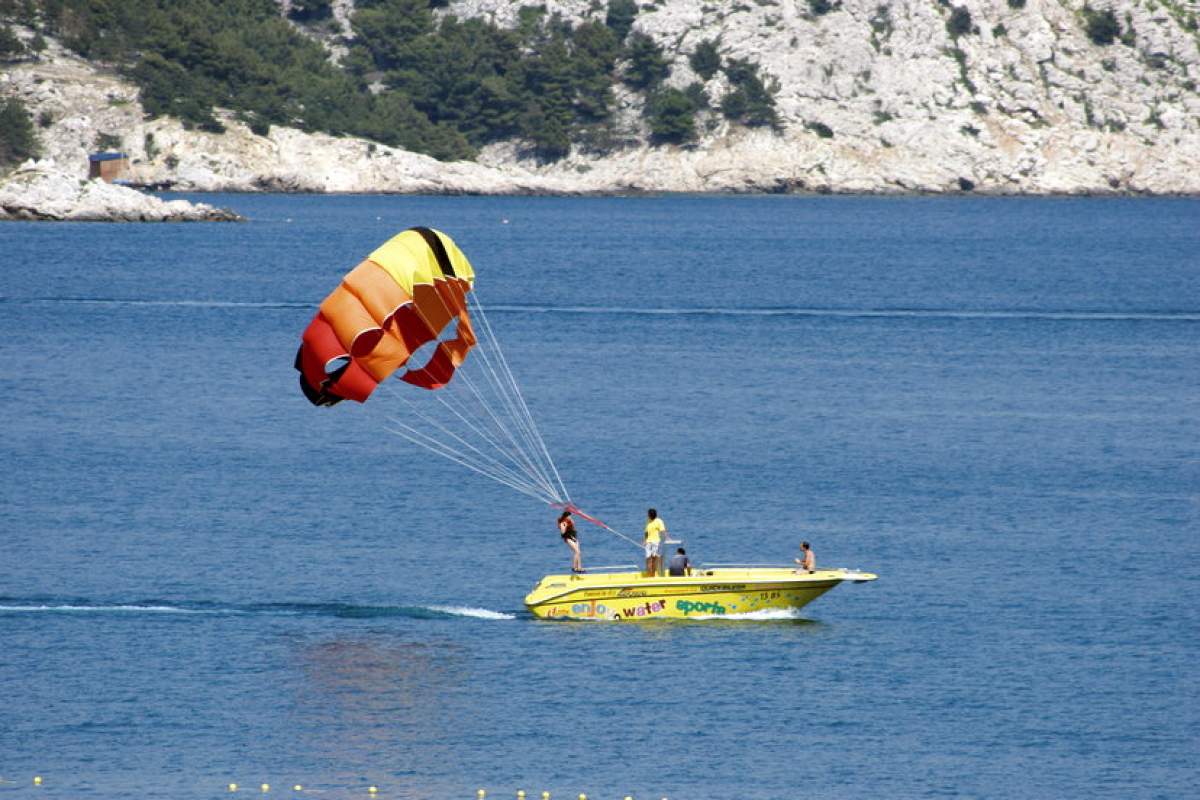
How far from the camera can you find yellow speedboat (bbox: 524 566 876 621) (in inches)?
1854

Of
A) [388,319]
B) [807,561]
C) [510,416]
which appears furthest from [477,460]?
[388,319]

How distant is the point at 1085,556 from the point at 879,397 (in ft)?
103

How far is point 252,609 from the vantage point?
163 feet

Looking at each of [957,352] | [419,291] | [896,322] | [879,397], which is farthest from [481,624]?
[896,322]

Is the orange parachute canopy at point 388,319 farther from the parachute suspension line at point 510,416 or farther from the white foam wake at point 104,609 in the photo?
the parachute suspension line at point 510,416

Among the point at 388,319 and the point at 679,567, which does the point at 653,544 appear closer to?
the point at 679,567

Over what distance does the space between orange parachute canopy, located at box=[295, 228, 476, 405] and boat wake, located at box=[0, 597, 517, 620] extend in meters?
6.31

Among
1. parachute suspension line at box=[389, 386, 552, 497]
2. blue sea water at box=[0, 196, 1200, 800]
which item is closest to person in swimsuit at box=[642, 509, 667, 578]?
blue sea water at box=[0, 196, 1200, 800]

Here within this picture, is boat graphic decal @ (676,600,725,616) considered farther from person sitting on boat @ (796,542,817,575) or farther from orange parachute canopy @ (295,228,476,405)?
orange parachute canopy @ (295,228,476,405)

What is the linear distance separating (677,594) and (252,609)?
11.3 meters

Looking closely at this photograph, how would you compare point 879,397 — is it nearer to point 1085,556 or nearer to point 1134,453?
point 1134,453

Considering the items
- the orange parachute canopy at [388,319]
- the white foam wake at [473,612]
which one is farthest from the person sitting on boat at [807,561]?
the orange parachute canopy at [388,319]

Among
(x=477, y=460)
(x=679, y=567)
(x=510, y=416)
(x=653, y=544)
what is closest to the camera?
(x=653, y=544)

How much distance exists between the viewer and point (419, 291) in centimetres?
4625
